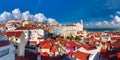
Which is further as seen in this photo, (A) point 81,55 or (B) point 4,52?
(A) point 81,55

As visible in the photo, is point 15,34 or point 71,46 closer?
point 15,34

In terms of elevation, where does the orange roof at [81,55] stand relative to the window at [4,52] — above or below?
below

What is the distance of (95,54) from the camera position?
43.1 m

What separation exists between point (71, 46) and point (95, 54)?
12933 mm

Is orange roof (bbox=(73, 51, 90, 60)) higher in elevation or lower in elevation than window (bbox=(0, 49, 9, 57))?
lower

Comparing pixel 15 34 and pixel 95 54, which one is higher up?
pixel 15 34

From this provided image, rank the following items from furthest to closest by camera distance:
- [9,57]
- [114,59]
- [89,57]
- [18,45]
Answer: [18,45], [89,57], [114,59], [9,57]

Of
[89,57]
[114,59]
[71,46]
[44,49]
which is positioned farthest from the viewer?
Result: [71,46]

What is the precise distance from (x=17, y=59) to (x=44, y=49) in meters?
10.5

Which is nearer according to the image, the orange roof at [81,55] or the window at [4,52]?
the window at [4,52]

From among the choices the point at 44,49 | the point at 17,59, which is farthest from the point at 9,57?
the point at 44,49

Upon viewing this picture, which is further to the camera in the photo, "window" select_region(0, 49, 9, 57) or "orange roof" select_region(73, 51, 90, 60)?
"orange roof" select_region(73, 51, 90, 60)

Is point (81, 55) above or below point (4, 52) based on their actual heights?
below

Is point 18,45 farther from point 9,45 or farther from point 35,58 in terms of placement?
point 9,45
